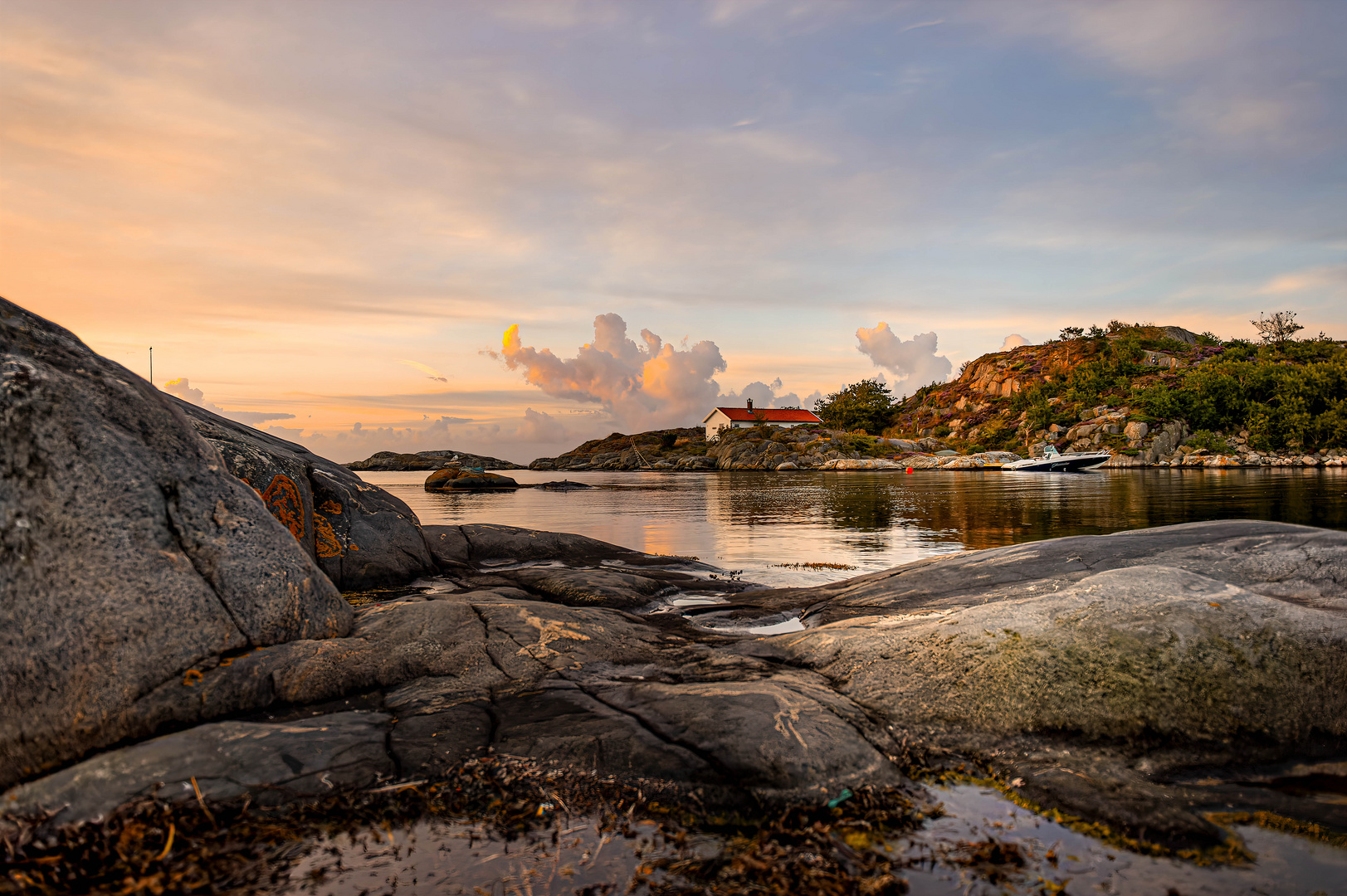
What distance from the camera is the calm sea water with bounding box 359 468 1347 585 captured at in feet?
64.4

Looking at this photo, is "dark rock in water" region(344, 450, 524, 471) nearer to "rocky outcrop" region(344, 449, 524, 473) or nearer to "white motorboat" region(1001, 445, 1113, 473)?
"rocky outcrop" region(344, 449, 524, 473)

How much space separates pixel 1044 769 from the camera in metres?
5.07

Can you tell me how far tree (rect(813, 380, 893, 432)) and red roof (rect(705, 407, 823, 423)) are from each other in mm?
3177

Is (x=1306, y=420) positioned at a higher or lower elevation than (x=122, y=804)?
higher

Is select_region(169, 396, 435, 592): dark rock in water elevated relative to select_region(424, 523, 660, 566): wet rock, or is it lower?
elevated

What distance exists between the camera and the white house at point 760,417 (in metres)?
141

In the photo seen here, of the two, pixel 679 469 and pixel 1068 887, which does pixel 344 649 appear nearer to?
pixel 1068 887

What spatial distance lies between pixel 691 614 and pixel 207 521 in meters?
6.90

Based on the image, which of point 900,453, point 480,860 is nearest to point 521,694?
point 480,860

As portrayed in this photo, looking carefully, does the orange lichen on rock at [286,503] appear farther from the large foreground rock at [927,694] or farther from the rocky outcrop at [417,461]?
the rocky outcrop at [417,461]

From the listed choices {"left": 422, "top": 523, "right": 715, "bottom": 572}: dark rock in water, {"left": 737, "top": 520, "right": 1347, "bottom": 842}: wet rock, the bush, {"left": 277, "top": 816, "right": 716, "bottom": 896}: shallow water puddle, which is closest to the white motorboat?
the bush

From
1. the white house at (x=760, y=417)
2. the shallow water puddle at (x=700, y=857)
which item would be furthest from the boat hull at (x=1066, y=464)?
the shallow water puddle at (x=700, y=857)

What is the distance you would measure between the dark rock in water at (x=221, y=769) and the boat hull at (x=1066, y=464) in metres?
84.9

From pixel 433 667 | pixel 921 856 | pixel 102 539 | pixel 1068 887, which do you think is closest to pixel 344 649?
pixel 433 667
